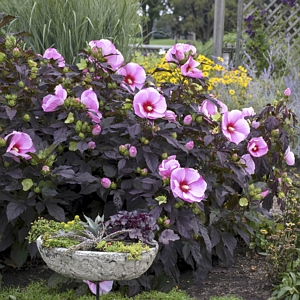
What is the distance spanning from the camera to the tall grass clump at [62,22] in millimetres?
4609

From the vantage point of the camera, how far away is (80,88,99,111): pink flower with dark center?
8.57 feet

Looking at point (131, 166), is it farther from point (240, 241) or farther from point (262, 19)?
point (262, 19)

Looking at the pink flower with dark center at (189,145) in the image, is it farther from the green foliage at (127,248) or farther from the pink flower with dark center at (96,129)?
the green foliage at (127,248)

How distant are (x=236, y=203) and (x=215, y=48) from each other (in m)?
5.73

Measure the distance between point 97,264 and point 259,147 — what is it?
4.43ft

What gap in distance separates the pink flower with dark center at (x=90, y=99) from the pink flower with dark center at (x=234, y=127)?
63cm

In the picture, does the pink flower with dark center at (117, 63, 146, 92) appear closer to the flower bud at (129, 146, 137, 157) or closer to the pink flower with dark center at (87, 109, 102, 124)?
the pink flower with dark center at (87, 109, 102, 124)

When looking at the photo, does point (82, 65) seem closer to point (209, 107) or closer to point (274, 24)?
point (209, 107)

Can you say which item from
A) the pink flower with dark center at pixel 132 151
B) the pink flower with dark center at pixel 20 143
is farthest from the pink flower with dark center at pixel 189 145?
the pink flower with dark center at pixel 20 143

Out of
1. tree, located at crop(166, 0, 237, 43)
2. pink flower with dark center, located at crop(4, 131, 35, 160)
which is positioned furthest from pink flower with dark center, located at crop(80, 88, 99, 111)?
tree, located at crop(166, 0, 237, 43)

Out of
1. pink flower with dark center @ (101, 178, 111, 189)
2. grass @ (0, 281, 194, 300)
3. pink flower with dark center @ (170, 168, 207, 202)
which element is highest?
pink flower with dark center @ (170, 168, 207, 202)

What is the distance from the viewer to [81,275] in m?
1.81

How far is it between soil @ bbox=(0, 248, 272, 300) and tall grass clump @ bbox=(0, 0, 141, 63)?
2.19 metres

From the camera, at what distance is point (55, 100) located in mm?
2590
